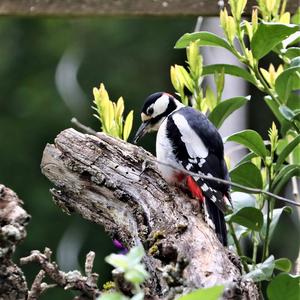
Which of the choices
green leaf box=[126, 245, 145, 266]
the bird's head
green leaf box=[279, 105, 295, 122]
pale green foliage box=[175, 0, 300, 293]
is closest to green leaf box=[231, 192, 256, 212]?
pale green foliage box=[175, 0, 300, 293]

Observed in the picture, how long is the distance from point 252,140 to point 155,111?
58 centimetres

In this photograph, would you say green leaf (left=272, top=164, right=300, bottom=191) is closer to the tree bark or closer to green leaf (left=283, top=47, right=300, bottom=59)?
green leaf (left=283, top=47, right=300, bottom=59)

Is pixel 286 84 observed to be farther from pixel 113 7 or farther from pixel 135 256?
pixel 135 256

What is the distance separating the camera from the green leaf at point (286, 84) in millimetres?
1901

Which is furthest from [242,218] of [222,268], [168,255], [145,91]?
[145,91]

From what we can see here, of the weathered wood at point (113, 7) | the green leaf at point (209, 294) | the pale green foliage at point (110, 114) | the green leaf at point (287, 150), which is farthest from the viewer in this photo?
the weathered wood at point (113, 7)

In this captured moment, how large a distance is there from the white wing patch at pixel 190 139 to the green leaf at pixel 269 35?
0.31 metres

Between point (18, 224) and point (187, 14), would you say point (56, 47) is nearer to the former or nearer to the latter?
point (187, 14)

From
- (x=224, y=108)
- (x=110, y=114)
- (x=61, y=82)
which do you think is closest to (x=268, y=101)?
(x=224, y=108)

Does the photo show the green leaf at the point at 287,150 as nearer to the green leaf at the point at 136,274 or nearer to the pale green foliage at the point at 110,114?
the pale green foliage at the point at 110,114

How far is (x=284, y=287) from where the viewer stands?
1763 mm

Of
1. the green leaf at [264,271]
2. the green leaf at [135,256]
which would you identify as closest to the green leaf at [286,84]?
the green leaf at [264,271]

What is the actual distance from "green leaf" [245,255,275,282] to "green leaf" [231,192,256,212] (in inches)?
7.4

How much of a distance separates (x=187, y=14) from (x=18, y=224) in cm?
105
